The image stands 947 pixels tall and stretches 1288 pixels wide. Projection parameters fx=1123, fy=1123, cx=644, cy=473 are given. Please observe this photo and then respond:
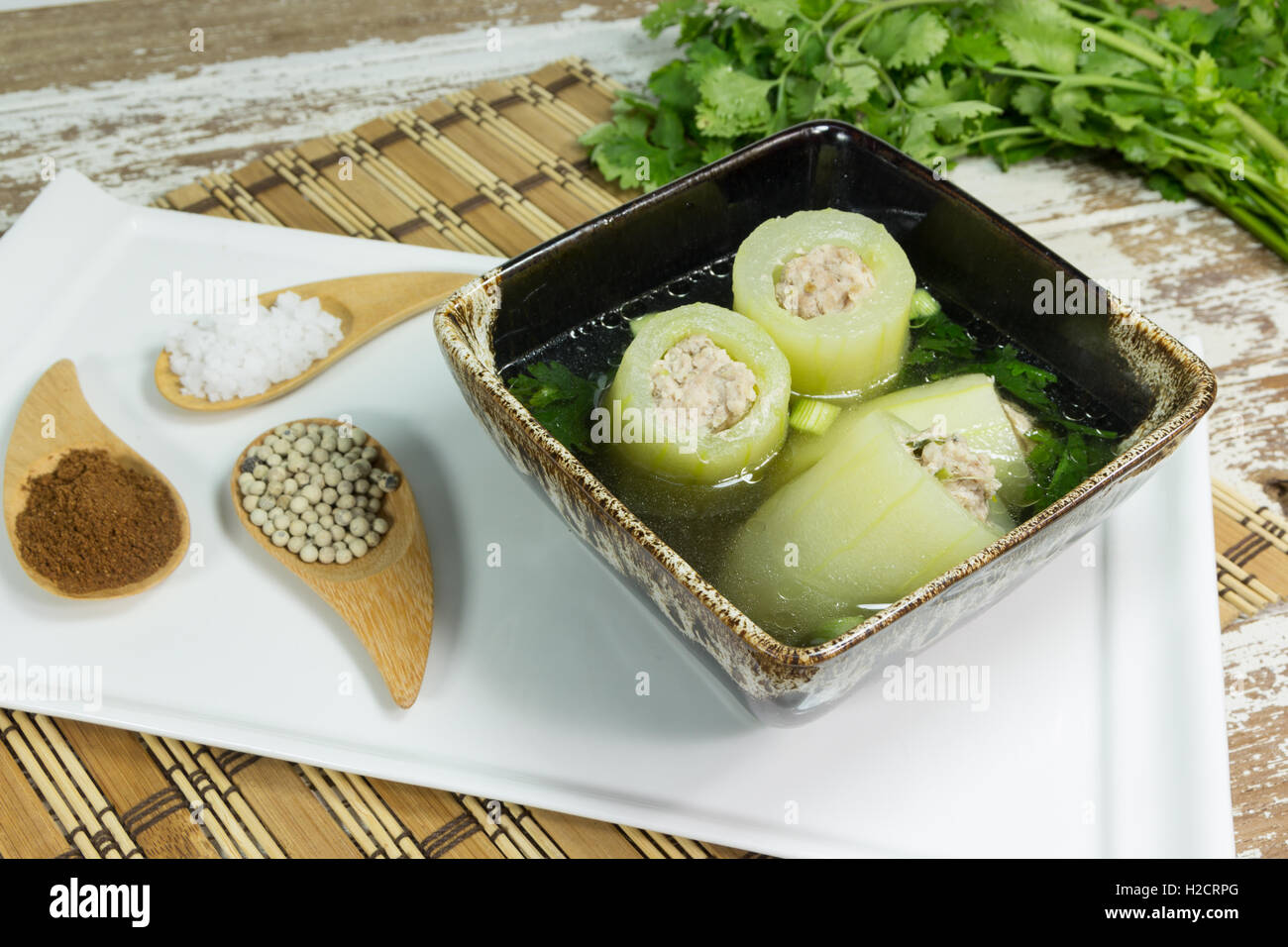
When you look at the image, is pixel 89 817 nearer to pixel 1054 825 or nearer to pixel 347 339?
pixel 347 339

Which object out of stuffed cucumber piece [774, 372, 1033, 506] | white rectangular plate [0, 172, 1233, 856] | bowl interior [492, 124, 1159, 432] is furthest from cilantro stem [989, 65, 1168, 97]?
stuffed cucumber piece [774, 372, 1033, 506]

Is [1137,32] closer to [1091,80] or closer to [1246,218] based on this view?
[1091,80]

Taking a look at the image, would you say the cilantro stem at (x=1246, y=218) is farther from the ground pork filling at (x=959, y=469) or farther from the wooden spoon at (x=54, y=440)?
the wooden spoon at (x=54, y=440)

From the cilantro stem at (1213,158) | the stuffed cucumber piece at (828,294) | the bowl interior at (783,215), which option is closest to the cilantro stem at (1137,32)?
the cilantro stem at (1213,158)

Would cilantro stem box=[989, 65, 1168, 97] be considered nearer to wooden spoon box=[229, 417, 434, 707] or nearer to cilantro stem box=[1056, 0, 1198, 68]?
cilantro stem box=[1056, 0, 1198, 68]

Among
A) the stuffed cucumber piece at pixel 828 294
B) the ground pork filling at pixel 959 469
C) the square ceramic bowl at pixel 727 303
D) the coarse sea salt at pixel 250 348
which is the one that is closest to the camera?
the square ceramic bowl at pixel 727 303

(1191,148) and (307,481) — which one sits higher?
(1191,148)

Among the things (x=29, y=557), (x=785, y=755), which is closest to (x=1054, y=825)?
(x=785, y=755)
